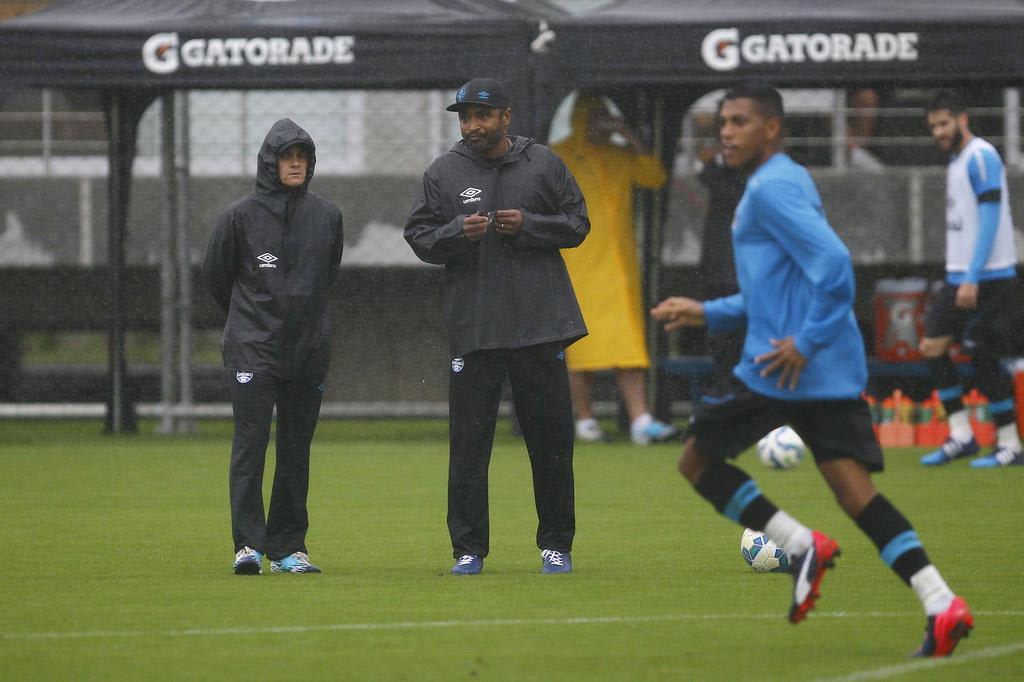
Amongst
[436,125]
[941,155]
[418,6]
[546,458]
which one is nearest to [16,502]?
[546,458]

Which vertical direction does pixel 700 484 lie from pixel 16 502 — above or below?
above

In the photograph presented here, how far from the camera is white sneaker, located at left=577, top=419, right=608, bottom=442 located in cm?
1491

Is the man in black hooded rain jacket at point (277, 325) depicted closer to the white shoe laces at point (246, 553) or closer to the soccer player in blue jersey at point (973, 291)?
the white shoe laces at point (246, 553)

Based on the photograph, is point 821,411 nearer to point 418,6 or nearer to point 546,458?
point 546,458

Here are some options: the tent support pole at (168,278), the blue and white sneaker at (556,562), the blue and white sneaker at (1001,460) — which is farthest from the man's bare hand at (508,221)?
the tent support pole at (168,278)

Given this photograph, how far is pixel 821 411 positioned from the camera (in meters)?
5.80

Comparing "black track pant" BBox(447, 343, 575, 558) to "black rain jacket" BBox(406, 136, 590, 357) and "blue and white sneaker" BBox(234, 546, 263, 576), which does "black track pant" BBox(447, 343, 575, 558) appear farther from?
"blue and white sneaker" BBox(234, 546, 263, 576)

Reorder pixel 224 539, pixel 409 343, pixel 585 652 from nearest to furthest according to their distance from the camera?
pixel 585 652 < pixel 224 539 < pixel 409 343

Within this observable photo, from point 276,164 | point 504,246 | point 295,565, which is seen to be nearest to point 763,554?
point 504,246

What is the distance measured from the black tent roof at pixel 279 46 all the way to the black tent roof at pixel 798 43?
1.84 ft

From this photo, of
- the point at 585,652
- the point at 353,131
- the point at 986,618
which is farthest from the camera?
the point at 353,131

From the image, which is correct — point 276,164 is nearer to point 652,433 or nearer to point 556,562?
point 556,562

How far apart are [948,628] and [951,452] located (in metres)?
7.57

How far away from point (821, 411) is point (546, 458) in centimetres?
221
